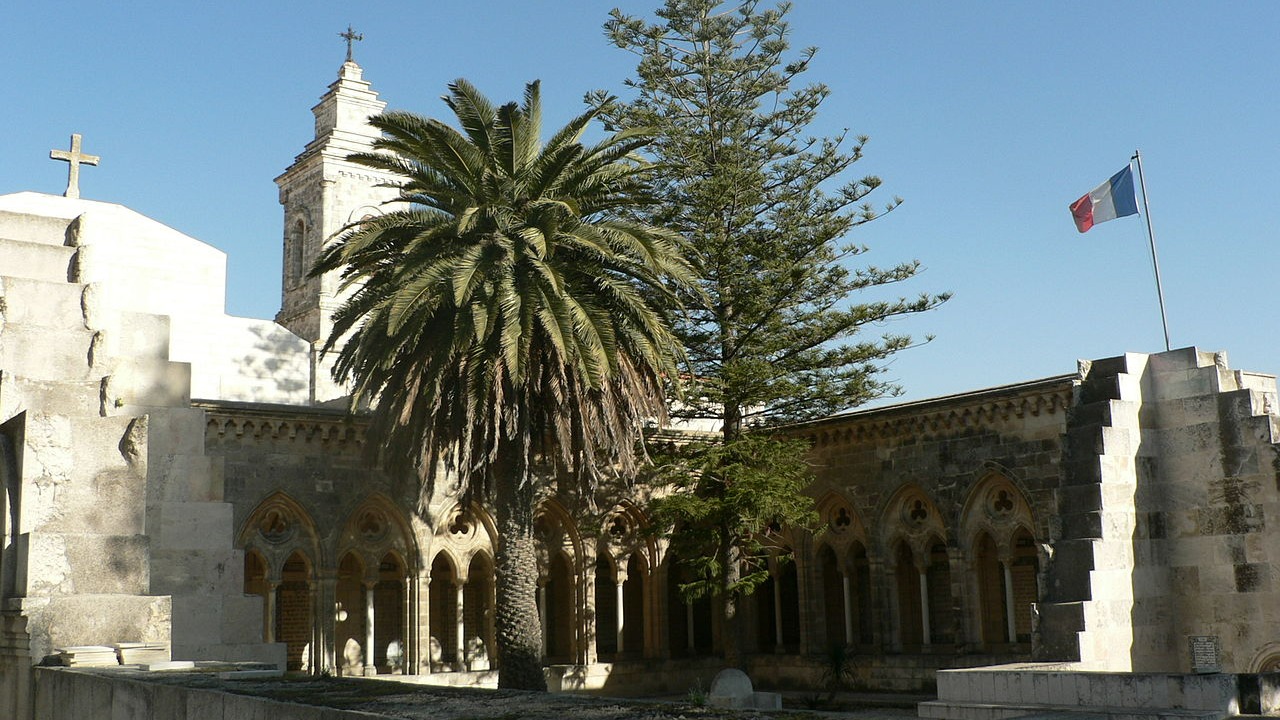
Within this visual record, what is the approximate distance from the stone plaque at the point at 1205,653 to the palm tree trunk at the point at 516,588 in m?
7.87

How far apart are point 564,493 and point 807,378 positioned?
459cm

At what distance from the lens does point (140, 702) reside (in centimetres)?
788

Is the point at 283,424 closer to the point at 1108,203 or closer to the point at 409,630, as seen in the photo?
the point at 409,630

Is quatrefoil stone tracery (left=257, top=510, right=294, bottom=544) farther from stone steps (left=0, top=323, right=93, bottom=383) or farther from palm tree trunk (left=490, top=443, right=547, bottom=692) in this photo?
stone steps (left=0, top=323, right=93, bottom=383)

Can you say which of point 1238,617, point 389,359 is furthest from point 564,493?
point 1238,617

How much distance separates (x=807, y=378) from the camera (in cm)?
2195

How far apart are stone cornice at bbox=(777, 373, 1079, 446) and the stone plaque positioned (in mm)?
5163

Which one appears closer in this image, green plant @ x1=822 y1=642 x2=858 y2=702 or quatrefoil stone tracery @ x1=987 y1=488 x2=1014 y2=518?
quatrefoil stone tracery @ x1=987 y1=488 x2=1014 y2=518

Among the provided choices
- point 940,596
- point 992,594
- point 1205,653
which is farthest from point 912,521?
point 1205,653

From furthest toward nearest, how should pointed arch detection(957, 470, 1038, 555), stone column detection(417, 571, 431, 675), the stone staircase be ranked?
stone column detection(417, 571, 431, 675) < pointed arch detection(957, 470, 1038, 555) < the stone staircase

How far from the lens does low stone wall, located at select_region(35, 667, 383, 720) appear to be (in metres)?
6.25

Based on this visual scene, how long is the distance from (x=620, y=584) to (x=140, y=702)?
15.3 m

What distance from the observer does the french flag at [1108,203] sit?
17.6m

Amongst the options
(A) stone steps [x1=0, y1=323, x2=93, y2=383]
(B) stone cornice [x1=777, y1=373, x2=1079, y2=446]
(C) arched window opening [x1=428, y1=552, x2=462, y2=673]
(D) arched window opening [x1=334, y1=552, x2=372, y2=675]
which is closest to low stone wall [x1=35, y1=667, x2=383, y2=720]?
(A) stone steps [x1=0, y1=323, x2=93, y2=383]
